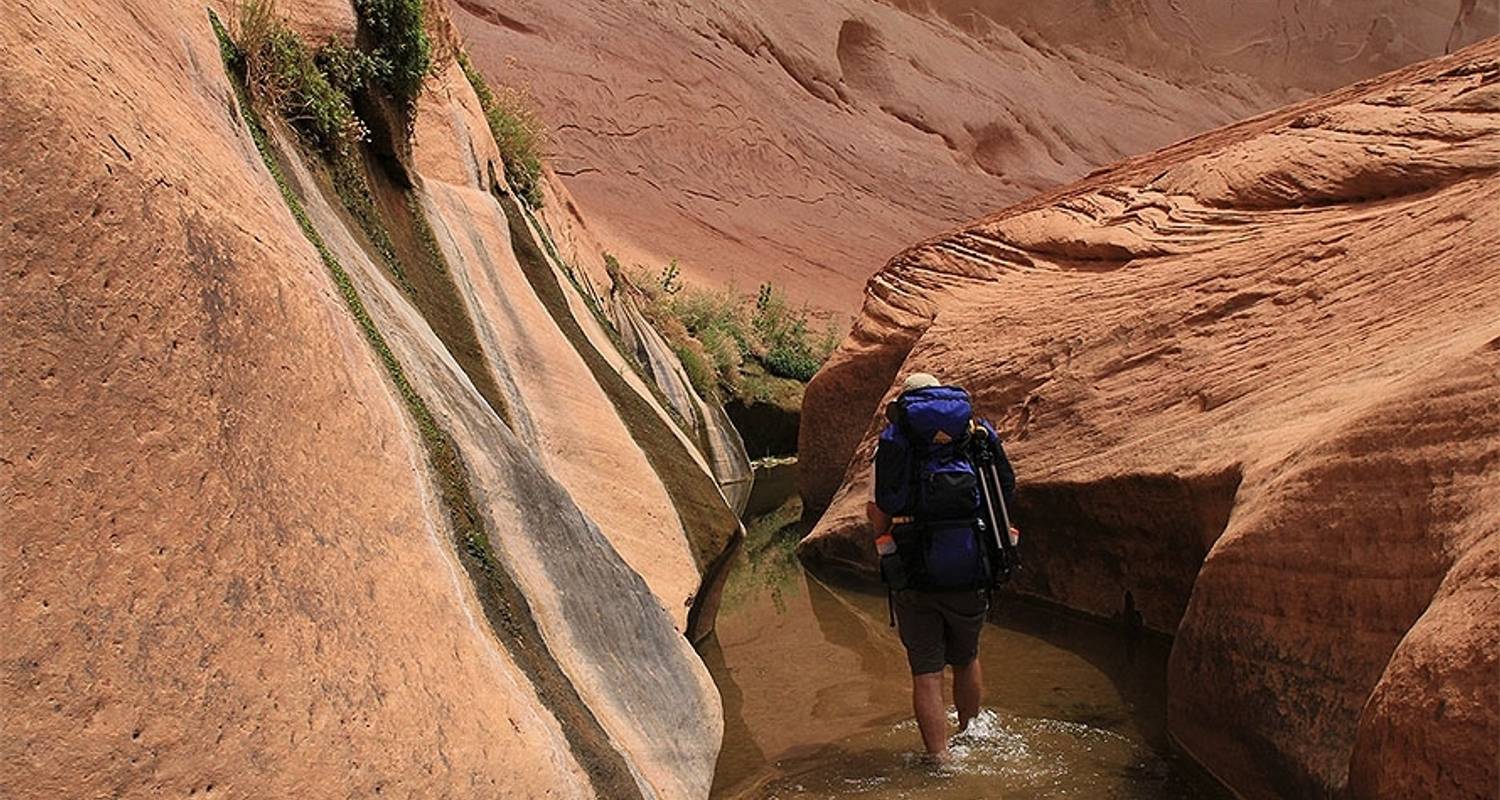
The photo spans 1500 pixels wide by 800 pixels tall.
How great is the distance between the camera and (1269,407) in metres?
5.08

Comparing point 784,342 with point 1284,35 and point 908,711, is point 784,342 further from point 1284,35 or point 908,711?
point 1284,35

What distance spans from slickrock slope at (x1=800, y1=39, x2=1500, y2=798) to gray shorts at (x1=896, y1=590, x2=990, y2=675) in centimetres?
86

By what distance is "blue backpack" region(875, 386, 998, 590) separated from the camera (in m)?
4.14

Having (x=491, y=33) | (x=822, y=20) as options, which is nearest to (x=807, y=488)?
(x=491, y=33)

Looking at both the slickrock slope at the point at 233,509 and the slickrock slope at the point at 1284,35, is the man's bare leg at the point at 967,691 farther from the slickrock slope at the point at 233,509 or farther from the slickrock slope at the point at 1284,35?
the slickrock slope at the point at 1284,35

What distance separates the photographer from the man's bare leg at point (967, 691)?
4531 mm

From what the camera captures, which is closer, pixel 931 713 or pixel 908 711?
pixel 931 713

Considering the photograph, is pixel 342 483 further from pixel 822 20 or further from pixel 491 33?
pixel 822 20

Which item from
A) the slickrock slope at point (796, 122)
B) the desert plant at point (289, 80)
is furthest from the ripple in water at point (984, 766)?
the slickrock slope at point (796, 122)

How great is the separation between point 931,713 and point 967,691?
1.16ft

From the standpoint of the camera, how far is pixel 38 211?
185 cm

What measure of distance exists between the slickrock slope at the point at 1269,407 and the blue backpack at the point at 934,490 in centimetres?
96

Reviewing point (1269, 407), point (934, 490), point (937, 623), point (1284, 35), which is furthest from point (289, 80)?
point (1284, 35)

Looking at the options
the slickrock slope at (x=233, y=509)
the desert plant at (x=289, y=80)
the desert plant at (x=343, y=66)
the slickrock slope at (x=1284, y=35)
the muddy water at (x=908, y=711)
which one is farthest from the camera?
the slickrock slope at (x=1284, y=35)
